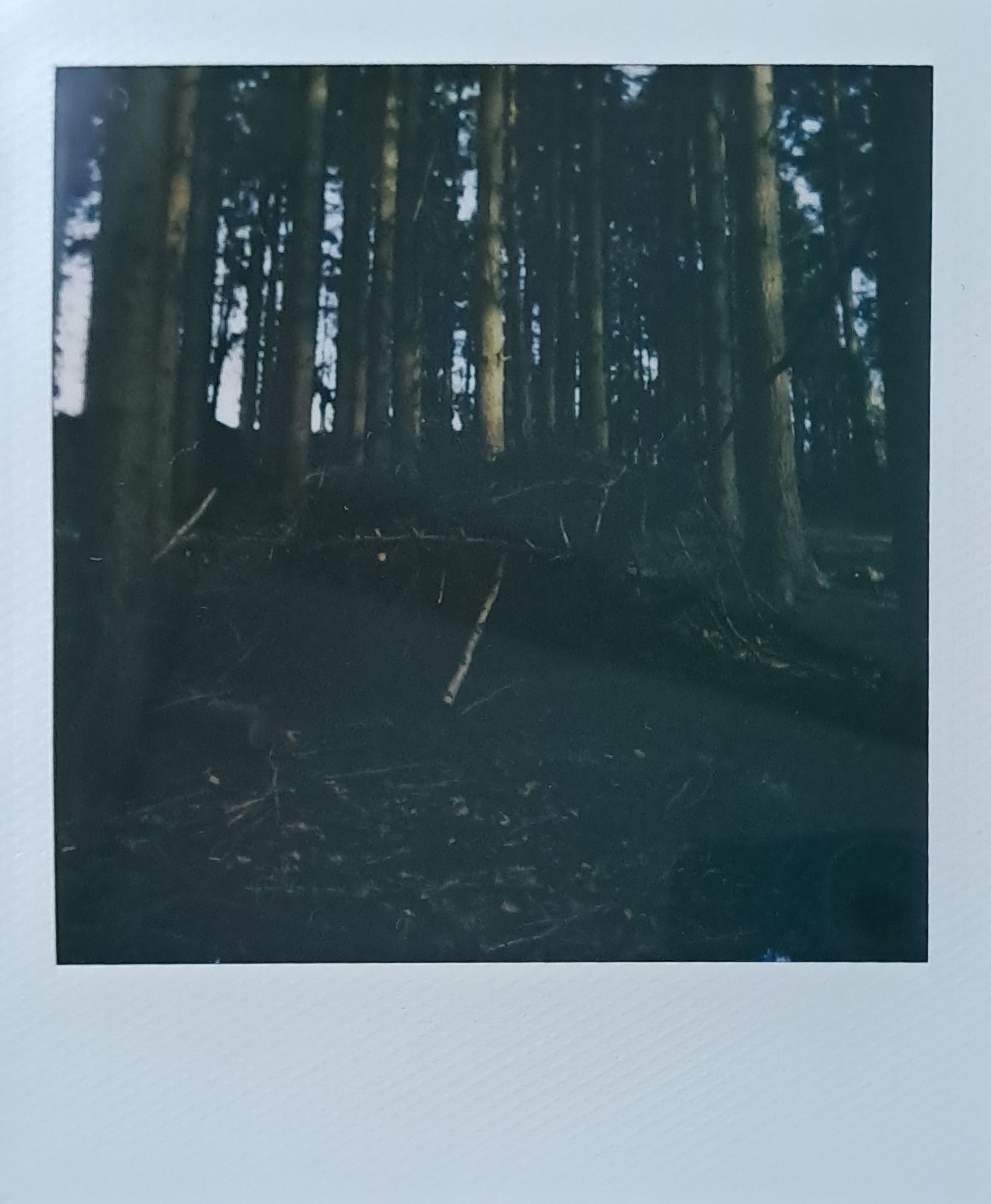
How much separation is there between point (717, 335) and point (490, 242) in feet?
1.55

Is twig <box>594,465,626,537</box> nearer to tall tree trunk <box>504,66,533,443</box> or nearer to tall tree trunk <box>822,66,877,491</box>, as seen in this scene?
tall tree trunk <box>504,66,533,443</box>

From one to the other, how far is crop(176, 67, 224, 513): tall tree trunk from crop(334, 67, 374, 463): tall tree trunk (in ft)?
0.81

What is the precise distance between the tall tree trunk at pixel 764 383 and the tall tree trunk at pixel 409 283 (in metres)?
0.62

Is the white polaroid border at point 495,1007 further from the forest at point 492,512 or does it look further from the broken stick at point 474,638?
the broken stick at point 474,638

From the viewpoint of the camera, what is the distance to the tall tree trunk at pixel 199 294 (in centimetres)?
196

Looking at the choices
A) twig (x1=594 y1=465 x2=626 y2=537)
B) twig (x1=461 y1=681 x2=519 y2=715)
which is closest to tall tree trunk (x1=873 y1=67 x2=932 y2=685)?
twig (x1=594 y1=465 x2=626 y2=537)

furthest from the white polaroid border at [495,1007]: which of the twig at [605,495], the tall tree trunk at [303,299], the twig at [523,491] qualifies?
the twig at [523,491]

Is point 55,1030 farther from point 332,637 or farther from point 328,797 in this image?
point 332,637

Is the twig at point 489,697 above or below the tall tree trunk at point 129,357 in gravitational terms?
below

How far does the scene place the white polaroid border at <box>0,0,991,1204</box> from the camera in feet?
6.45

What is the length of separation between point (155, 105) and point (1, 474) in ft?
2.52

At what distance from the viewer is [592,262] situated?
6.44 feet

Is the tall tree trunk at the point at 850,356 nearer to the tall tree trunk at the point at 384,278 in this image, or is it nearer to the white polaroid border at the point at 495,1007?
the white polaroid border at the point at 495,1007

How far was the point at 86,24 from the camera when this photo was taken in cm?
197
